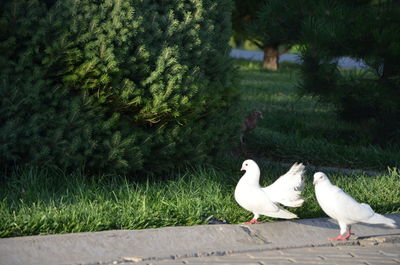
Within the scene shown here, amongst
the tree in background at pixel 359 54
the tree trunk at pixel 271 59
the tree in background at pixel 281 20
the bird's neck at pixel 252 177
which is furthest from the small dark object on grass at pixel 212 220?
the tree trunk at pixel 271 59

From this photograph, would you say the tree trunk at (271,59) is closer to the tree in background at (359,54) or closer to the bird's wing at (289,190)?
the tree in background at (359,54)

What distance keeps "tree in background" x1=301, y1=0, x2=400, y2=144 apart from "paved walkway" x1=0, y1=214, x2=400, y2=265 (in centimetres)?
301

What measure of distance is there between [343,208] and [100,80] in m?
1.91

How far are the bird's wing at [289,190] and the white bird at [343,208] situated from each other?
0.40 ft

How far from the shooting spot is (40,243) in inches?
155

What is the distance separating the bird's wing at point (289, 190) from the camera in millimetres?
4469

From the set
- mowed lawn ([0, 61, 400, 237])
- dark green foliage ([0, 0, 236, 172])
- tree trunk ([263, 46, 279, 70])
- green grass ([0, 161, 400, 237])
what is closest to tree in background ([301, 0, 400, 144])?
mowed lawn ([0, 61, 400, 237])

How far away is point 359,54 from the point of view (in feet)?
24.4

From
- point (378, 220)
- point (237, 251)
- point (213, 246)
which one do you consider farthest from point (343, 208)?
point (213, 246)

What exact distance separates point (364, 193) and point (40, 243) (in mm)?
2637

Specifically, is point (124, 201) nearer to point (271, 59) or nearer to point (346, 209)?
point (346, 209)

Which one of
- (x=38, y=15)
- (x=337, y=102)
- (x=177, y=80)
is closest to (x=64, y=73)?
(x=38, y=15)

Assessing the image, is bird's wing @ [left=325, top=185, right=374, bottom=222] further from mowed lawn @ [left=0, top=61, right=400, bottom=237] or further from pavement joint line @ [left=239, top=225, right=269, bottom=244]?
mowed lawn @ [left=0, top=61, right=400, bottom=237]

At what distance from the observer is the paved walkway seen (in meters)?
3.87
